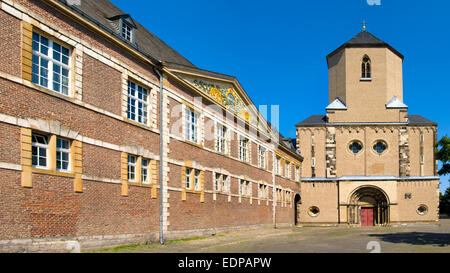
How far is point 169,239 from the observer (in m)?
19.8

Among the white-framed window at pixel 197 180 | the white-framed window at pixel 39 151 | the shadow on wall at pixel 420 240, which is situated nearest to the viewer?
the white-framed window at pixel 39 151

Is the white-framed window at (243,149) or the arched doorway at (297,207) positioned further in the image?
the arched doorway at (297,207)

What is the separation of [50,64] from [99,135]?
295cm

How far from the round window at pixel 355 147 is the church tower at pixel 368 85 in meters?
2.21

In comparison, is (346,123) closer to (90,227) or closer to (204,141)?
(204,141)

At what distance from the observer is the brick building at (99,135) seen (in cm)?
1240

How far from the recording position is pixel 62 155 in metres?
14.1

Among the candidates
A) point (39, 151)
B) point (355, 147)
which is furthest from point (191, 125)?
point (355, 147)

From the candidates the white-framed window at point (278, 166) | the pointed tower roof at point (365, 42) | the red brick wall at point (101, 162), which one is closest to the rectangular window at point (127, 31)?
the red brick wall at point (101, 162)

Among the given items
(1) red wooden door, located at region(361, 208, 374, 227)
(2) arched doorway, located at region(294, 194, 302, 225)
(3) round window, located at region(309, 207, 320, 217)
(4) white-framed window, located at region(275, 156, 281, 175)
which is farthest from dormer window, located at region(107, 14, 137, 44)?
(1) red wooden door, located at region(361, 208, 374, 227)

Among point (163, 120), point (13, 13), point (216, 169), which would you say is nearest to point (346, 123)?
point (216, 169)

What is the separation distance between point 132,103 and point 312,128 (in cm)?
2974

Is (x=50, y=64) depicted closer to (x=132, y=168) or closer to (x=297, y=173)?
(x=132, y=168)

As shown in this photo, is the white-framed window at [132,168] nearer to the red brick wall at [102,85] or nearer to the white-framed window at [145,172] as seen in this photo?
the white-framed window at [145,172]
